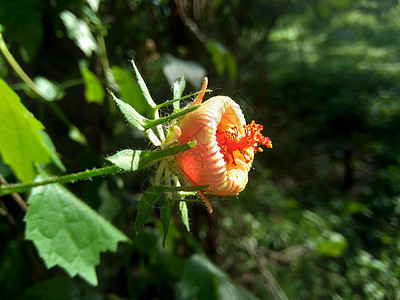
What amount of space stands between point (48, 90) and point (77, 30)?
6.9 inches

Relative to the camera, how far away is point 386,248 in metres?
1.74

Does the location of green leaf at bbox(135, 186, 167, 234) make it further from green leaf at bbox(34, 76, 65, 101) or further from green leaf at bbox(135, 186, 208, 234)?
green leaf at bbox(34, 76, 65, 101)

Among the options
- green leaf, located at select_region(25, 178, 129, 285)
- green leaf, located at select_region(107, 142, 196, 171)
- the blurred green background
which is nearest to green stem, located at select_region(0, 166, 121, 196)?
green leaf, located at select_region(107, 142, 196, 171)

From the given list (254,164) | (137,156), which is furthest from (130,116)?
(254,164)

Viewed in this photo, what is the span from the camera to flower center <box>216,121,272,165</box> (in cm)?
51

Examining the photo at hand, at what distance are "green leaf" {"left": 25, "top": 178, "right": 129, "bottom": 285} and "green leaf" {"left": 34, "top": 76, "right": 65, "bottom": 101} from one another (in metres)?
0.31

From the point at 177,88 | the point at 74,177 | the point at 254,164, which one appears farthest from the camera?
the point at 254,164

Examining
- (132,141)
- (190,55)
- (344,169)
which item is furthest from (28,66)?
(344,169)

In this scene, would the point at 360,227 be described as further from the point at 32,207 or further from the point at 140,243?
the point at 32,207

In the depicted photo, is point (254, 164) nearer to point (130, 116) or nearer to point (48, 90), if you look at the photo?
point (48, 90)

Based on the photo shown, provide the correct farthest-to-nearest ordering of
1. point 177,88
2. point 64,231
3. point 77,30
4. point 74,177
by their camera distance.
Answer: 1. point 77,30
2. point 64,231
3. point 177,88
4. point 74,177

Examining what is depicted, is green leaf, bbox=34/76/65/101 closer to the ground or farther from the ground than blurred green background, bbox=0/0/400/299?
farther from the ground

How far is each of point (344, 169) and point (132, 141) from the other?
215cm

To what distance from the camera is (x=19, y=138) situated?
1.54ft
